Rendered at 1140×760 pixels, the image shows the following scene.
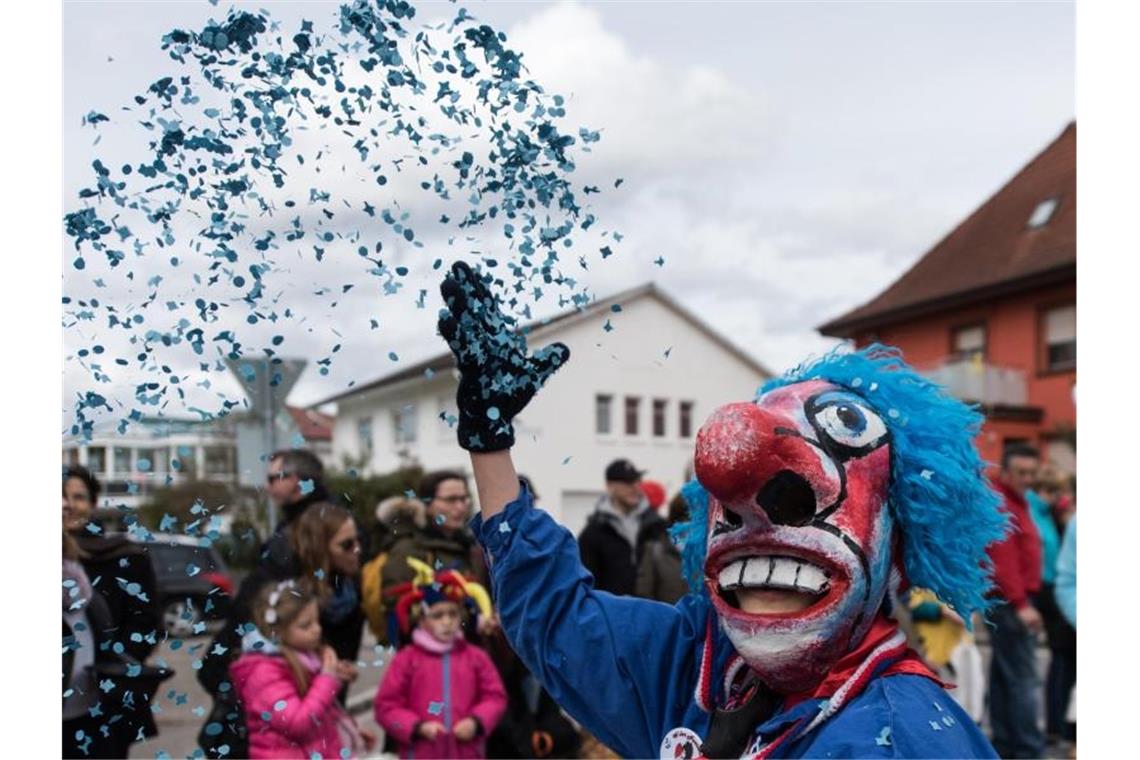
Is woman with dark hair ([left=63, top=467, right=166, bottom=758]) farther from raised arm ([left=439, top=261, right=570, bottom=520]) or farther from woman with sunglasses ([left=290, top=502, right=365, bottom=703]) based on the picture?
raised arm ([left=439, top=261, right=570, bottom=520])

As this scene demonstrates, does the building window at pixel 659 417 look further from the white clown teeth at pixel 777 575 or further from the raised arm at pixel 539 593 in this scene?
the white clown teeth at pixel 777 575

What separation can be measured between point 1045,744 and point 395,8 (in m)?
6.30

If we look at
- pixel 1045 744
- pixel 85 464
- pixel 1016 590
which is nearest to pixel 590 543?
pixel 1016 590

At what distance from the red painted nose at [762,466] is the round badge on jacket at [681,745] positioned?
0.42m

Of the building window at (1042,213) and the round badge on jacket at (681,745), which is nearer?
the round badge on jacket at (681,745)

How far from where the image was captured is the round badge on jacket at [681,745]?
212 cm

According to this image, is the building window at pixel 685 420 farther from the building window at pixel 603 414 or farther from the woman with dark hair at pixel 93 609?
the woman with dark hair at pixel 93 609

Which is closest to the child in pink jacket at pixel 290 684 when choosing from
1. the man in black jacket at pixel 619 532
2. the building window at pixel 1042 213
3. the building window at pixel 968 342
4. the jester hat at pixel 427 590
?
the jester hat at pixel 427 590

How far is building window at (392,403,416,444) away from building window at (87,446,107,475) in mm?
596

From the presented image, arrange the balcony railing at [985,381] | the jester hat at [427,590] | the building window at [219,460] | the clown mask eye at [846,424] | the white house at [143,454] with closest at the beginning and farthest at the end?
the clown mask eye at [846,424] → the white house at [143,454] → the building window at [219,460] → the jester hat at [427,590] → the balcony railing at [985,381]

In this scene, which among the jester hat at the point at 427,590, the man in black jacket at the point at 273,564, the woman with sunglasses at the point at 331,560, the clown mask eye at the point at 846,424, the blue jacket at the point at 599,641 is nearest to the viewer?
the clown mask eye at the point at 846,424

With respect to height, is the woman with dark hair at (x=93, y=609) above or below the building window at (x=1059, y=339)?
below

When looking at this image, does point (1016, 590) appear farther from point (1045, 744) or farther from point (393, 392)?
point (393, 392)

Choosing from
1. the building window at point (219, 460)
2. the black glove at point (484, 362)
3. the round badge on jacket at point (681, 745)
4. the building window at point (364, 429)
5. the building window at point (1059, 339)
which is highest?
the building window at point (1059, 339)
